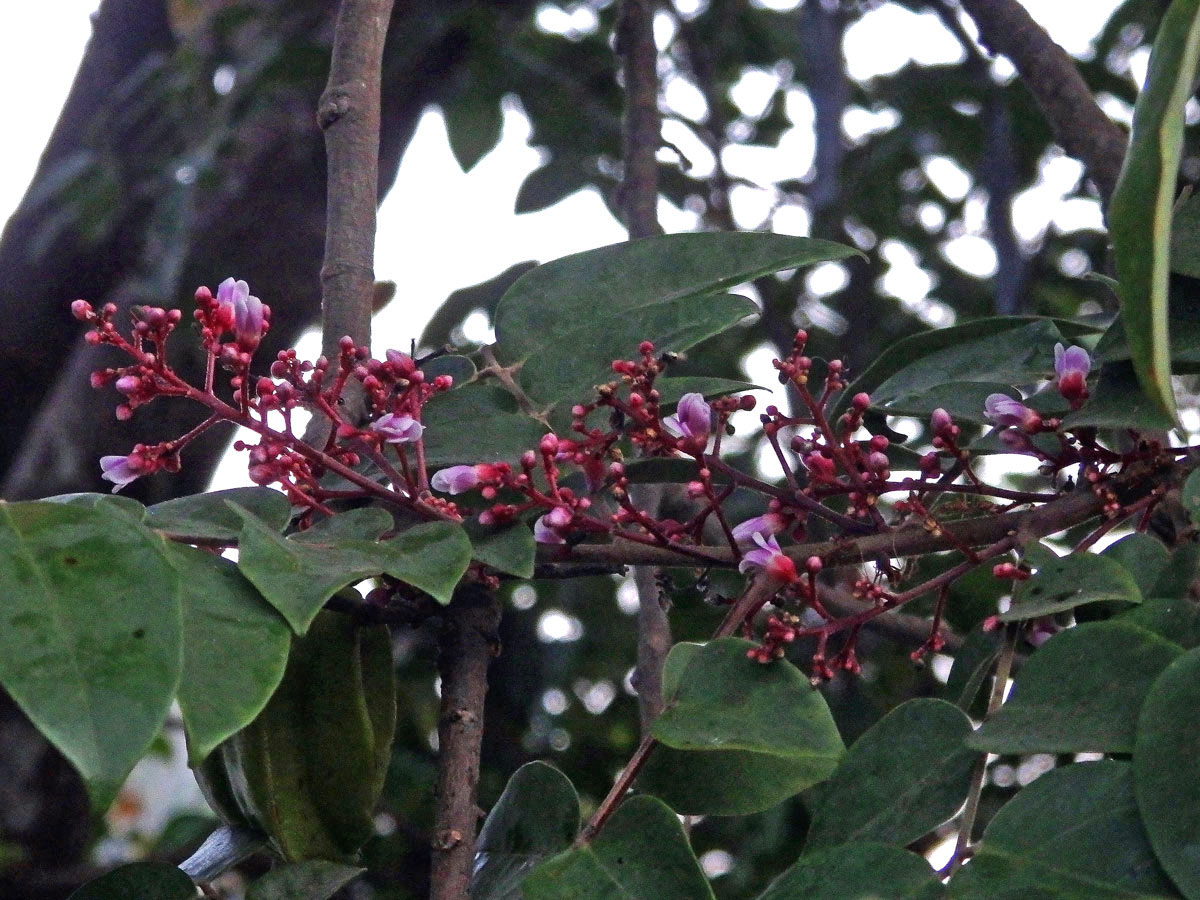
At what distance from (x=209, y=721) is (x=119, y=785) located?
1.8 inches

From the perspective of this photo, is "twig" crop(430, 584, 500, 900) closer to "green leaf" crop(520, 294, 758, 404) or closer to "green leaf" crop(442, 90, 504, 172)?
"green leaf" crop(520, 294, 758, 404)

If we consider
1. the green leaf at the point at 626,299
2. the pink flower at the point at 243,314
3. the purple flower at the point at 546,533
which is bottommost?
the purple flower at the point at 546,533

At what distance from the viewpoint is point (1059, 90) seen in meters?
1.33

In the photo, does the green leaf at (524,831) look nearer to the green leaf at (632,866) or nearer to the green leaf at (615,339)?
the green leaf at (632,866)

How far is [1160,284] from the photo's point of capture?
53 centimetres

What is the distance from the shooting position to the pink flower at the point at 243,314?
0.82 meters

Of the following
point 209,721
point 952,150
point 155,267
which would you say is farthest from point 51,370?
point 209,721

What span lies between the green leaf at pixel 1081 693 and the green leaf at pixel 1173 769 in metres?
0.02

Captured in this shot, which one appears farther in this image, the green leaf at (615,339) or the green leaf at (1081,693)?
the green leaf at (615,339)

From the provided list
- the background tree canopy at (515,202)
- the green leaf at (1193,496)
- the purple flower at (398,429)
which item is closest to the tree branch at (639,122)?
the background tree canopy at (515,202)

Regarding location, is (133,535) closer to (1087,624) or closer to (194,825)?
(1087,624)

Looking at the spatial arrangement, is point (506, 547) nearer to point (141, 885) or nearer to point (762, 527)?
point (762, 527)

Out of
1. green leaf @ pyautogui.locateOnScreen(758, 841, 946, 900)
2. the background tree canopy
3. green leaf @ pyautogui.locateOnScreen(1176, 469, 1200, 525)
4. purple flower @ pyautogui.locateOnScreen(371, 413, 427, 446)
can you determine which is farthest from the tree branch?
green leaf @ pyautogui.locateOnScreen(758, 841, 946, 900)

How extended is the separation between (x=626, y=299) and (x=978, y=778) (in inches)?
15.8
